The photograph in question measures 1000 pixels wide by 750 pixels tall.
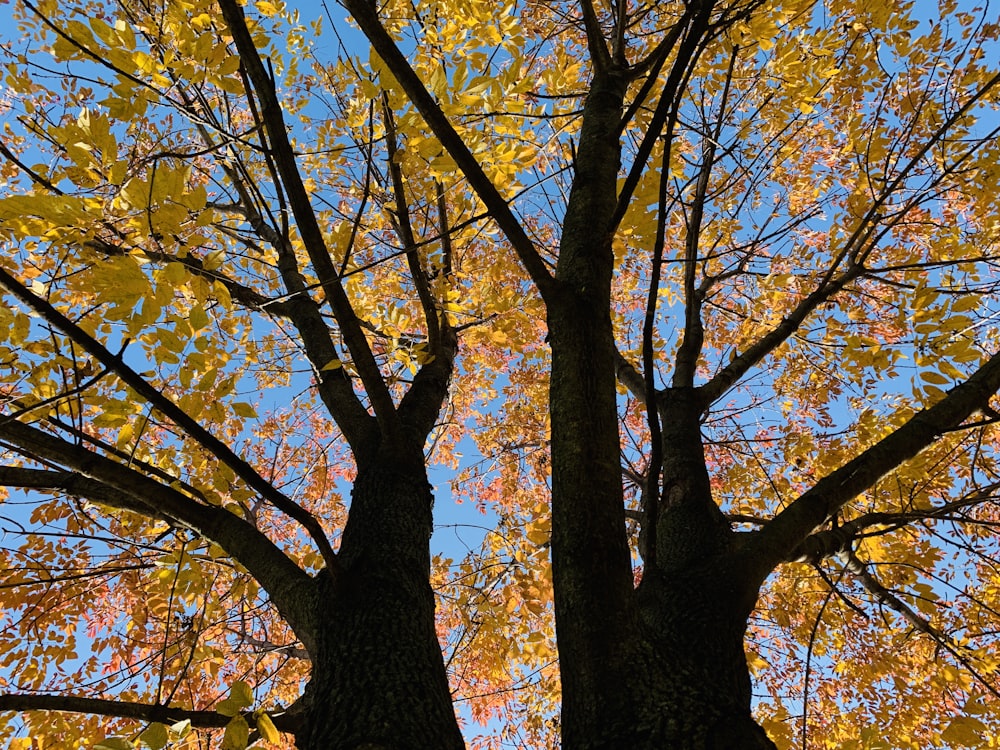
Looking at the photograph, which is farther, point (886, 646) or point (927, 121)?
point (886, 646)

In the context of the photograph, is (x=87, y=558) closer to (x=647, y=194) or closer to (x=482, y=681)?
(x=482, y=681)

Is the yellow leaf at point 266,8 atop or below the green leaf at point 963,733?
atop

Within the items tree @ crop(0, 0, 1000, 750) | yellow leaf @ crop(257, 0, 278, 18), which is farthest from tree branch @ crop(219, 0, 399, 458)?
yellow leaf @ crop(257, 0, 278, 18)

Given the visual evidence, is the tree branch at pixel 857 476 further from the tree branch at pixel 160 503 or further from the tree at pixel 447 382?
the tree branch at pixel 160 503

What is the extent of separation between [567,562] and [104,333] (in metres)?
2.28

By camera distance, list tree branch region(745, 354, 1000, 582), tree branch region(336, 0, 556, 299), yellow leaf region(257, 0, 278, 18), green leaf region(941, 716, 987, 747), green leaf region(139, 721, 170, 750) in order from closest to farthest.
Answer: green leaf region(139, 721, 170, 750) < tree branch region(336, 0, 556, 299) < tree branch region(745, 354, 1000, 582) < green leaf region(941, 716, 987, 747) < yellow leaf region(257, 0, 278, 18)

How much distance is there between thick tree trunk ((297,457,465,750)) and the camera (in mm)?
1443

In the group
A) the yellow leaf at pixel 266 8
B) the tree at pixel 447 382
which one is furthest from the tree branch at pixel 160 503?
the yellow leaf at pixel 266 8

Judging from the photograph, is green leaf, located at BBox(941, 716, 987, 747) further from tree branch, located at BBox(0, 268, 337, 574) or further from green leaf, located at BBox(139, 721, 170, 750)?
green leaf, located at BBox(139, 721, 170, 750)

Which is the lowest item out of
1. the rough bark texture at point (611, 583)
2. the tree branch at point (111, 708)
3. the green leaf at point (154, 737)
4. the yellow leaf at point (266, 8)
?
the green leaf at point (154, 737)

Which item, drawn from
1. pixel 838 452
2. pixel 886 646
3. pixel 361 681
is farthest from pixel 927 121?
pixel 361 681

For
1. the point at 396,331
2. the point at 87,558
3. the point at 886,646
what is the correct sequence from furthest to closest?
the point at 886,646, the point at 87,558, the point at 396,331

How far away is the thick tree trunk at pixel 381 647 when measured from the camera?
1443mm

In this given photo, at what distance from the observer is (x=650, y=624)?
180cm
